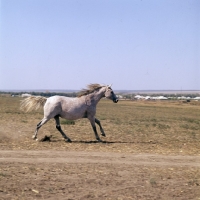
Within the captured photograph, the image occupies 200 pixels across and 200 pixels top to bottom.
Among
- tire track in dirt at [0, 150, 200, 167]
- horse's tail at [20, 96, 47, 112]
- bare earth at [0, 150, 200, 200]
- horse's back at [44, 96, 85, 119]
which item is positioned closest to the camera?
bare earth at [0, 150, 200, 200]

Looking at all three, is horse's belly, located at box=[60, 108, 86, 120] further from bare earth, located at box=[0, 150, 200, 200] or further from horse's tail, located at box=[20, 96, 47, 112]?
bare earth, located at box=[0, 150, 200, 200]

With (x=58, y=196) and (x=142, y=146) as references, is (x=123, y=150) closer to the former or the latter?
(x=142, y=146)

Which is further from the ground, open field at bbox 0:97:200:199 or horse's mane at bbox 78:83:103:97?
horse's mane at bbox 78:83:103:97

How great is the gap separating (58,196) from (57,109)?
8320mm

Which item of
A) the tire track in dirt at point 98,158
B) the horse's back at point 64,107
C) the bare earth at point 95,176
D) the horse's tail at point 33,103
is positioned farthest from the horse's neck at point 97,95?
the bare earth at point 95,176

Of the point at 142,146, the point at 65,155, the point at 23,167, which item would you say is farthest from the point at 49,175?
the point at 142,146

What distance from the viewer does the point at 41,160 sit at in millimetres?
11148

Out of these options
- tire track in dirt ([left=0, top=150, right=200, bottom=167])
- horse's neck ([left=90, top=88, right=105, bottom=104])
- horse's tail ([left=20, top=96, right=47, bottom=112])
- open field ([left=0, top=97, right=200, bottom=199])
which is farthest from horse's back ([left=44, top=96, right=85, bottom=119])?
tire track in dirt ([left=0, top=150, right=200, bottom=167])

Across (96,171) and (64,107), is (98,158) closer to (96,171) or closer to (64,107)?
(96,171)

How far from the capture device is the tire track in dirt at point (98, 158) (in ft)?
37.1

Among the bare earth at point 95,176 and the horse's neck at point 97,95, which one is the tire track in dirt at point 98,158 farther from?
the horse's neck at point 97,95

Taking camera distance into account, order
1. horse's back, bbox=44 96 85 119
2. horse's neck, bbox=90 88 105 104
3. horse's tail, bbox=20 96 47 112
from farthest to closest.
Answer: horse's neck, bbox=90 88 105 104 → horse's tail, bbox=20 96 47 112 → horse's back, bbox=44 96 85 119

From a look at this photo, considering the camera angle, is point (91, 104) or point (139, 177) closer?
point (139, 177)

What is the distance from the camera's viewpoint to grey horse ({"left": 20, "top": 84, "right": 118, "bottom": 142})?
15961 millimetres
